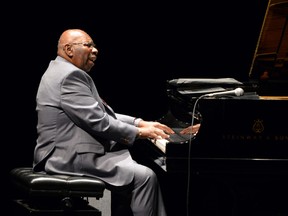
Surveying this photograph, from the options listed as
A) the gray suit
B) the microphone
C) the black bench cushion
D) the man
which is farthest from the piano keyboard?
the black bench cushion

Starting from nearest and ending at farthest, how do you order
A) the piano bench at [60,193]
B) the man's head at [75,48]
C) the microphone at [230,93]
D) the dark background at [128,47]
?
the piano bench at [60,193] → the microphone at [230,93] → the man's head at [75,48] → the dark background at [128,47]

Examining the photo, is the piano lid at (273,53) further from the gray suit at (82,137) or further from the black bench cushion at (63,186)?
the black bench cushion at (63,186)

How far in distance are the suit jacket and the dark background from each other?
102 centimetres

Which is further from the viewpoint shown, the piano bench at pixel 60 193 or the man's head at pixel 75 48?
the man's head at pixel 75 48

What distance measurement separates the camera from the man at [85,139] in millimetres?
3830

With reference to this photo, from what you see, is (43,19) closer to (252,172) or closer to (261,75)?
(261,75)

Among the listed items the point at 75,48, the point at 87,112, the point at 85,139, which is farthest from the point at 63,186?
the point at 75,48

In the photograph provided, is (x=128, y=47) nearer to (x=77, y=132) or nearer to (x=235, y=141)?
(x=77, y=132)

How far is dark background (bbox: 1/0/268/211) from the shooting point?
491 centimetres

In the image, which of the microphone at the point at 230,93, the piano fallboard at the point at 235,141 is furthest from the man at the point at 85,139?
the microphone at the point at 230,93

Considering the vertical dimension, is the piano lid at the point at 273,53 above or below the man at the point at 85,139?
above

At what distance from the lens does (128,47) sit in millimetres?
5145

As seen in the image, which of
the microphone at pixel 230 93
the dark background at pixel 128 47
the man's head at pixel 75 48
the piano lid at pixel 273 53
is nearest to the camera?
the microphone at pixel 230 93

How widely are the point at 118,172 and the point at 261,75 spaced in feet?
3.71
